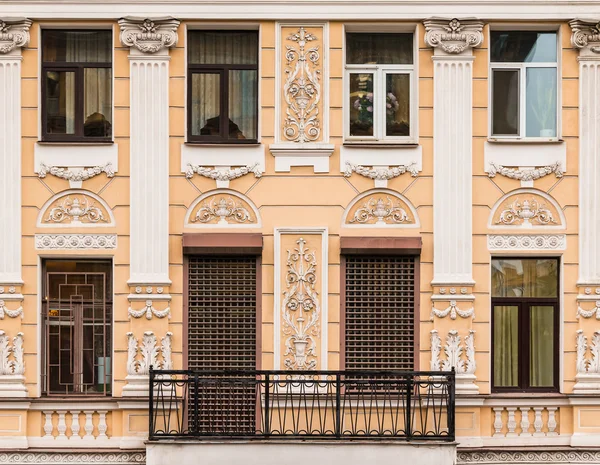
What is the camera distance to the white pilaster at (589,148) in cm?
1656

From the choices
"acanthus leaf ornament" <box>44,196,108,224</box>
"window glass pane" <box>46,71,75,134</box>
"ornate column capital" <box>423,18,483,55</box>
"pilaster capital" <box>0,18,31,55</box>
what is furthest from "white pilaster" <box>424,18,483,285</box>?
"pilaster capital" <box>0,18,31,55</box>

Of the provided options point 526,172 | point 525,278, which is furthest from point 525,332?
point 526,172

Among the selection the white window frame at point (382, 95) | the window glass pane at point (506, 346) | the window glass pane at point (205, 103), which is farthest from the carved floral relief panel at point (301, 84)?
the window glass pane at point (506, 346)

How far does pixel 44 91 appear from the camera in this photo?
55.4 ft

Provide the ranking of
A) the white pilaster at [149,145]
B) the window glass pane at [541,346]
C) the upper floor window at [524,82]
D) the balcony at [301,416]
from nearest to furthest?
the balcony at [301,416]
the white pilaster at [149,145]
the window glass pane at [541,346]
the upper floor window at [524,82]

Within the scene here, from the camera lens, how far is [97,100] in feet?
55.5

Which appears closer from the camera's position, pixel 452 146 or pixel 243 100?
pixel 452 146

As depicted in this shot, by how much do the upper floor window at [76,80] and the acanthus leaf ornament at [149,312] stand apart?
269 centimetres

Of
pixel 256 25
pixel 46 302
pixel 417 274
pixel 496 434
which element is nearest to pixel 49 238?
pixel 46 302

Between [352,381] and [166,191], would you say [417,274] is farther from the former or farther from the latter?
[166,191]

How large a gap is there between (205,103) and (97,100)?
1621mm

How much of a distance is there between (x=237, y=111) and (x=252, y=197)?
4.55ft

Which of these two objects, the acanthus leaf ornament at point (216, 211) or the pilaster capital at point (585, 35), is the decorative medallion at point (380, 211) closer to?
the acanthus leaf ornament at point (216, 211)

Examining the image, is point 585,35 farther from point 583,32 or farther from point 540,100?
point 540,100
